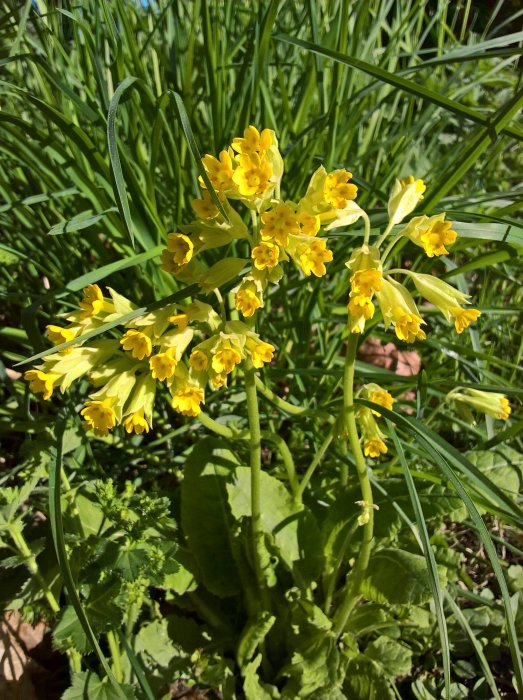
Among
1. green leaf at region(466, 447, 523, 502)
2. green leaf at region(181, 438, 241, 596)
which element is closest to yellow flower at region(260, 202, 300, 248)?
green leaf at region(181, 438, 241, 596)

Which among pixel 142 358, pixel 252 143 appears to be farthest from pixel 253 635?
pixel 252 143

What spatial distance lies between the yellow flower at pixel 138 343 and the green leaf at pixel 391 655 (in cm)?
98

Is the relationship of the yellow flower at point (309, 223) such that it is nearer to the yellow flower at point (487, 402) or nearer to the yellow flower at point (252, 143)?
the yellow flower at point (252, 143)

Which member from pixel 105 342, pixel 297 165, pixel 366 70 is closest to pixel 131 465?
pixel 105 342

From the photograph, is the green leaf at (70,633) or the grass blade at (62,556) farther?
the green leaf at (70,633)

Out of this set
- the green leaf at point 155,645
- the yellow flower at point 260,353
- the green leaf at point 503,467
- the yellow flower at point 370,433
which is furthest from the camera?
the green leaf at point 503,467

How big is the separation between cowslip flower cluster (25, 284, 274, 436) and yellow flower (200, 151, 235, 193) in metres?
0.24

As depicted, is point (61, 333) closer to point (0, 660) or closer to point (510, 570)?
point (0, 660)

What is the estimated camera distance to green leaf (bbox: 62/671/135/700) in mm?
1283

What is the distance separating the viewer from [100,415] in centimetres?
119

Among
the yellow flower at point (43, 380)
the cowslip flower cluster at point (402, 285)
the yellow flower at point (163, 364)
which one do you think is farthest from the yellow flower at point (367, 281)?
the yellow flower at point (43, 380)

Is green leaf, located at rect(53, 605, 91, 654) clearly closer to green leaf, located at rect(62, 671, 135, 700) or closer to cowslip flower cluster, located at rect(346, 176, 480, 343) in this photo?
green leaf, located at rect(62, 671, 135, 700)

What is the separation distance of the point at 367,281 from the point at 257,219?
242mm

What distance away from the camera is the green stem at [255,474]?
1194 mm
